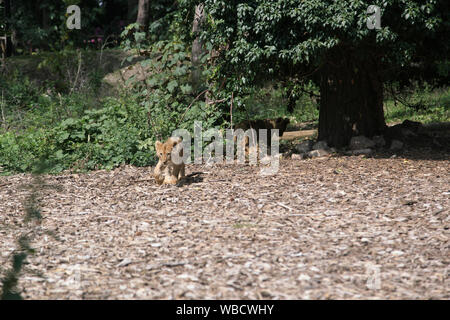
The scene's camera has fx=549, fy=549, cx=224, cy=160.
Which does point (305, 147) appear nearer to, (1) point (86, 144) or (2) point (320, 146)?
(2) point (320, 146)

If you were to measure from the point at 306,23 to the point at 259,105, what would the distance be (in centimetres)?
487

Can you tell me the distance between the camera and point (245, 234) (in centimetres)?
410

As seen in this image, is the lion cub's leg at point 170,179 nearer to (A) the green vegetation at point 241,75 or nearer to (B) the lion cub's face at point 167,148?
(B) the lion cub's face at point 167,148

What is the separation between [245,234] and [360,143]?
3447 millimetres

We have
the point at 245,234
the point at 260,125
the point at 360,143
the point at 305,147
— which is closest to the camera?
the point at 245,234

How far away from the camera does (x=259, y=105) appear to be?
1052 cm

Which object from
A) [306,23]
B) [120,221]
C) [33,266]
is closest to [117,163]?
[120,221]

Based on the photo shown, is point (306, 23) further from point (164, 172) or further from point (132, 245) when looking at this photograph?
point (132, 245)

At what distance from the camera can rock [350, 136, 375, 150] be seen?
A: 7.06 meters

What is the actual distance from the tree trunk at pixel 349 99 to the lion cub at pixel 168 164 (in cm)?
245

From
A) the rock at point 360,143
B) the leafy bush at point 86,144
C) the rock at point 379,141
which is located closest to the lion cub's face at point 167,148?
the leafy bush at point 86,144

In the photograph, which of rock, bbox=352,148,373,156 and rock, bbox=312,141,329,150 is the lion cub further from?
rock, bbox=352,148,373,156

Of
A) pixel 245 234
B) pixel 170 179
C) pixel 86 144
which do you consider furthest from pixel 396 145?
pixel 86 144

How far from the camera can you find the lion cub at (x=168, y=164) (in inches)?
217
